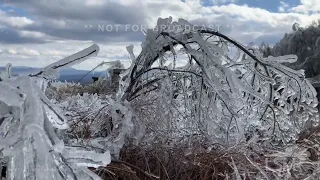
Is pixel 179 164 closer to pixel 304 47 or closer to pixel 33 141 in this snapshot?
pixel 33 141

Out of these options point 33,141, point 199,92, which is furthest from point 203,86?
point 33,141

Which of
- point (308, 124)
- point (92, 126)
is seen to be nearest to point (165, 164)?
point (92, 126)

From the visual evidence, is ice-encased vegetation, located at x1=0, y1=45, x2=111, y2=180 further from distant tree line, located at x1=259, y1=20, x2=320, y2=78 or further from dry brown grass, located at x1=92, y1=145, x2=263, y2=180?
distant tree line, located at x1=259, y1=20, x2=320, y2=78

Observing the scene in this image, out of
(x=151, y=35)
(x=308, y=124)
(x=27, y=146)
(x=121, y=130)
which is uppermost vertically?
(x=151, y=35)

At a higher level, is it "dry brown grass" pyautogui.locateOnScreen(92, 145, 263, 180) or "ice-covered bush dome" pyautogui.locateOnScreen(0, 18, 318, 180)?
"ice-covered bush dome" pyautogui.locateOnScreen(0, 18, 318, 180)

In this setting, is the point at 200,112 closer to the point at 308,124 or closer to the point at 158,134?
the point at 158,134

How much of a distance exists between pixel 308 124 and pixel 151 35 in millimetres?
2357

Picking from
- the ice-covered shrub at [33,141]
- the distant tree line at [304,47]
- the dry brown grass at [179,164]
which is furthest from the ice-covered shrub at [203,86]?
the distant tree line at [304,47]

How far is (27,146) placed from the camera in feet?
3.92

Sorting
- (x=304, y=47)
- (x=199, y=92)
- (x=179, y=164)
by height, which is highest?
(x=304, y=47)

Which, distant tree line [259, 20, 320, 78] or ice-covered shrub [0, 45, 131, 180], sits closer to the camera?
ice-covered shrub [0, 45, 131, 180]

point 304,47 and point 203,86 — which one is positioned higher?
point 304,47

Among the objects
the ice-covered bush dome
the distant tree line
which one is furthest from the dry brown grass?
the distant tree line

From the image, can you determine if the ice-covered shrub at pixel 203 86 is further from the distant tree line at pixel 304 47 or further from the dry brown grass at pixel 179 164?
the distant tree line at pixel 304 47
